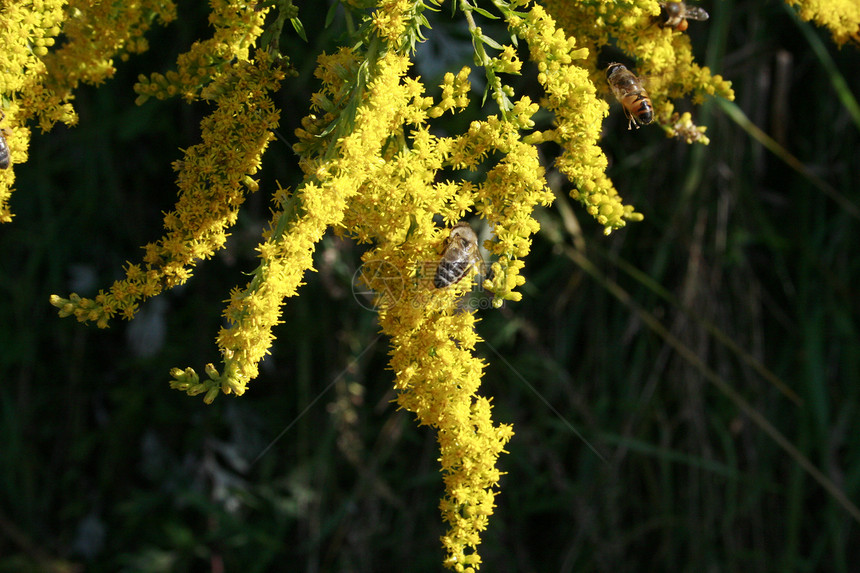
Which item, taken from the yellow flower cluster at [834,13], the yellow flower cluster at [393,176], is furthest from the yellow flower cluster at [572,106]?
the yellow flower cluster at [834,13]

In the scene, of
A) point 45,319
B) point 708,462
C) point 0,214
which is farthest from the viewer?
point 45,319

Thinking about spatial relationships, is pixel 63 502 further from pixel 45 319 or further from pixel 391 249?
pixel 391 249

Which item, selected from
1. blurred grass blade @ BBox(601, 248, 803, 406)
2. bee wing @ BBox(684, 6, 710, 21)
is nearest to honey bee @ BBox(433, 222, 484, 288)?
bee wing @ BBox(684, 6, 710, 21)

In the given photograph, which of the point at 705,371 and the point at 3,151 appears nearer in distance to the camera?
the point at 3,151

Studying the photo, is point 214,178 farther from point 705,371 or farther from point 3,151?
point 705,371

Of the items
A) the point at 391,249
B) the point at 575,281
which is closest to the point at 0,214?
the point at 391,249

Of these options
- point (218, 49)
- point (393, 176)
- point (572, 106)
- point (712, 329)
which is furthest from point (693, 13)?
point (712, 329)
